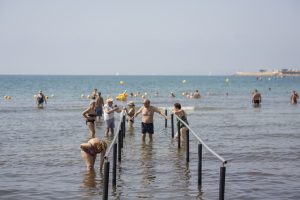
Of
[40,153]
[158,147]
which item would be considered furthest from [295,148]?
[40,153]

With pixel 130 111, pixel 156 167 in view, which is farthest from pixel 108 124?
pixel 156 167

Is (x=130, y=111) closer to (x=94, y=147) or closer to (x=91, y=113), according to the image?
(x=91, y=113)

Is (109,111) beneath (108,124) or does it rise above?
above

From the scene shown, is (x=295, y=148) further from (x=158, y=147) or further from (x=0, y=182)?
(x=0, y=182)

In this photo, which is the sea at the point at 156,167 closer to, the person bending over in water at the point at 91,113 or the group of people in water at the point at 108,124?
the group of people in water at the point at 108,124

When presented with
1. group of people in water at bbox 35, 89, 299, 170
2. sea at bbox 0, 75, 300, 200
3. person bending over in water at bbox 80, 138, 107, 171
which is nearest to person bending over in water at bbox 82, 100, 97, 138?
group of people in water at bbox 35, 89, 299, 170

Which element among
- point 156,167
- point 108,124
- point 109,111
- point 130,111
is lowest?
point 156,167

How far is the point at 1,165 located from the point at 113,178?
4.61 meters

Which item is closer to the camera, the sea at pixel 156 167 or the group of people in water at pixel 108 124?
the sea at pixel 156 167

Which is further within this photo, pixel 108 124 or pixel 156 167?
pixel 108 124

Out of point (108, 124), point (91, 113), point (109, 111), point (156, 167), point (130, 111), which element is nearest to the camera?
point (156, 167)

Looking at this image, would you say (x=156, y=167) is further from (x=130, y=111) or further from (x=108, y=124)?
(x=130, y=111)

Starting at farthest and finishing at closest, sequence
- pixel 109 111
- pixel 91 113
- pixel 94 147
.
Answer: pixel 109 111, pixel 91 113, pixel 94 147

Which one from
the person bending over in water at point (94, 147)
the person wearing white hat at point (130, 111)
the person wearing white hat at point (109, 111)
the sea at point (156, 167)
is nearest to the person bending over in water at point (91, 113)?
the sea at point (156, 167)
